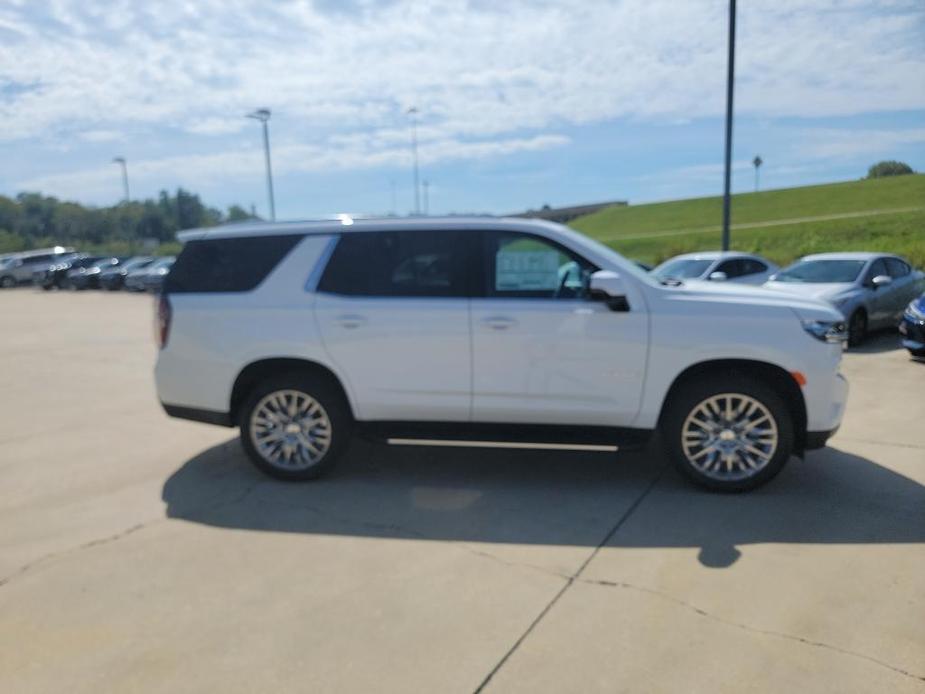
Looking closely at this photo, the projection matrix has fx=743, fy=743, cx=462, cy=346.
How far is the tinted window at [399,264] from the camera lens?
5.06 metres

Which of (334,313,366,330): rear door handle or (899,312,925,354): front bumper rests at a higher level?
(334,313,366,330): rear door handle

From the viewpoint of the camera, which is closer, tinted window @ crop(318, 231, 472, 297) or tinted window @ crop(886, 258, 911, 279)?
tinted window @ crop(318, 231, 472, 297)

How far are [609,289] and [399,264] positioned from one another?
57.7 inches

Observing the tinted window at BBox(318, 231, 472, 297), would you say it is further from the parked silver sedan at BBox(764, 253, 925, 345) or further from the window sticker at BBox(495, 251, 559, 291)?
the parked silver sedan at BBox(764, 253, 925, 345)

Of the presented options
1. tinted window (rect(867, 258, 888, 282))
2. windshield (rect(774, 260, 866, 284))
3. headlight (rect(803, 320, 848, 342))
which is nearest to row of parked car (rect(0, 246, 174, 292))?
windshield (rect(774, 260, 866, 284))

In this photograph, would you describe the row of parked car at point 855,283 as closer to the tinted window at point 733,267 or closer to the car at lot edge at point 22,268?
the tinted window at point 733,267

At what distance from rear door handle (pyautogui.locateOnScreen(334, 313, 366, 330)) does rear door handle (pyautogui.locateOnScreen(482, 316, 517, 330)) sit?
84cm

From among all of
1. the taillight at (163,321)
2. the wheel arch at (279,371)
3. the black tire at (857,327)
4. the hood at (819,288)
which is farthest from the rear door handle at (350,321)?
the black tire at (857,327)

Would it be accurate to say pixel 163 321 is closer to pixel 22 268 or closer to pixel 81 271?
pixel 81 271

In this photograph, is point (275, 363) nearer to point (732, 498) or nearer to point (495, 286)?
point (495, 286)

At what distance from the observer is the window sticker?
4.98m

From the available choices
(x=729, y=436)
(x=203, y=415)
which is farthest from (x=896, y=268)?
(x=203, y=415)

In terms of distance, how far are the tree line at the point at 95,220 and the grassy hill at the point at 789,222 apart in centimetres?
5358

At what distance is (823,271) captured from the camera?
12.2 metres
